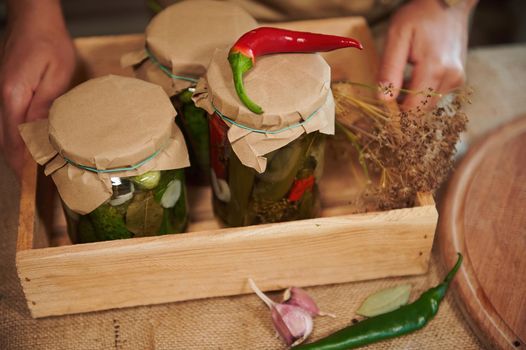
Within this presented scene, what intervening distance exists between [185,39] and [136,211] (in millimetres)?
264

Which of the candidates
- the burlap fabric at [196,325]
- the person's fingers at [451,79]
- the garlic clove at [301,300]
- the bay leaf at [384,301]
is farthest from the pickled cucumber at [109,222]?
the person's fingers at [451,79]

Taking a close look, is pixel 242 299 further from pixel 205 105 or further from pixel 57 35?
pixel 57 35

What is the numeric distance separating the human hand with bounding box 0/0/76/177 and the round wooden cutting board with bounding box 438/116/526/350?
663 millimetres

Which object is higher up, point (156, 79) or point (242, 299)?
point (156, 79)

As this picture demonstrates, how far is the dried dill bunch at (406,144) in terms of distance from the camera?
92 cm

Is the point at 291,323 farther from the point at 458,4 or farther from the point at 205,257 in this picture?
the point at 458,4

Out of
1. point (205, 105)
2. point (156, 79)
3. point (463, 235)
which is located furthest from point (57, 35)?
point (463, 235)

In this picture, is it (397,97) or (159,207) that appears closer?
(159,207)

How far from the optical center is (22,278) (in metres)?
0.88

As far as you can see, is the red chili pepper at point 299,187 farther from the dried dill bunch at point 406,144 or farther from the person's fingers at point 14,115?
the person's fingers at point 14,115

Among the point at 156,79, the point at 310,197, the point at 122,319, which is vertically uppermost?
the point at 156,79

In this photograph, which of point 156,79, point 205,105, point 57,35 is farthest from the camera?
point 57,35

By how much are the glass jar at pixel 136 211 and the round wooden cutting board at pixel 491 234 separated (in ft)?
1.40

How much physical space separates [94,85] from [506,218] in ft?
2.18
